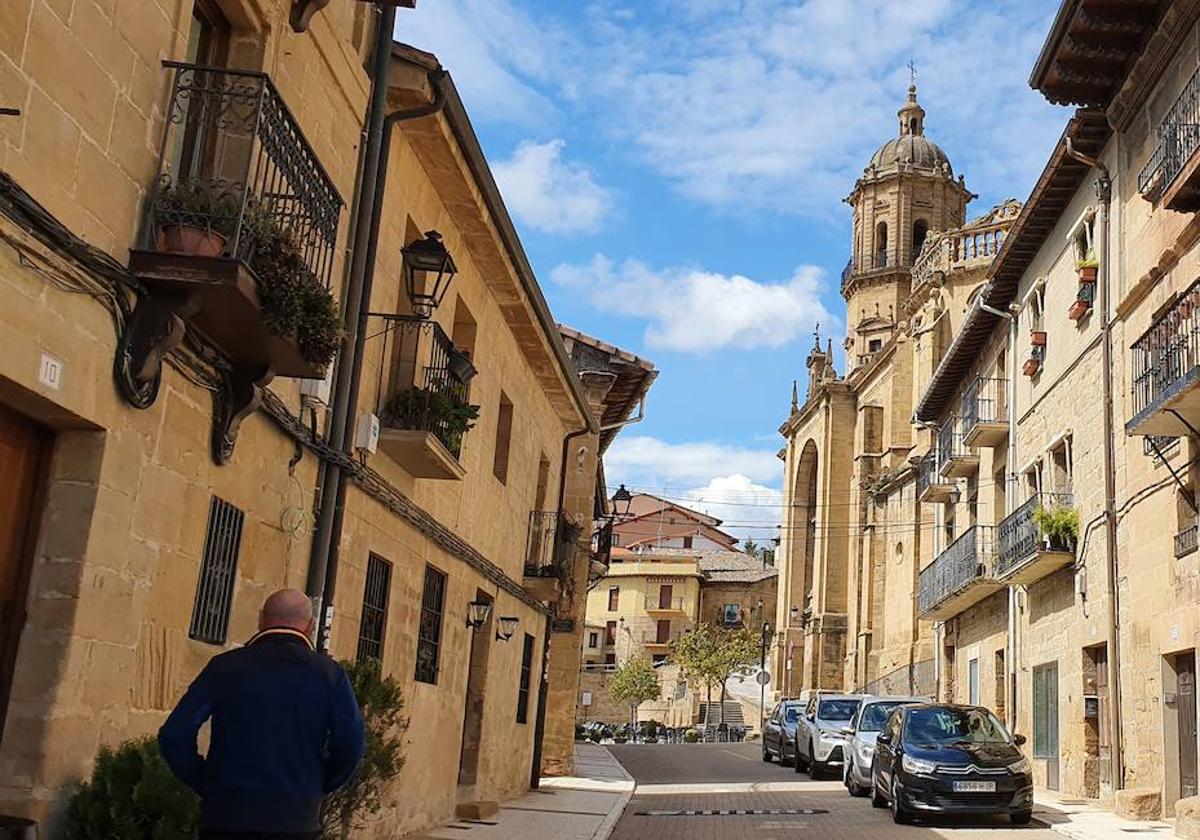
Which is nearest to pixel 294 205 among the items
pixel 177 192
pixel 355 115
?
pixel 177 192

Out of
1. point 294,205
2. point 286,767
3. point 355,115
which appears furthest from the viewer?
point 355,115

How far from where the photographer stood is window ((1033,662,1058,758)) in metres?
21.1

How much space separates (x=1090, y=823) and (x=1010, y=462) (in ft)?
34.9

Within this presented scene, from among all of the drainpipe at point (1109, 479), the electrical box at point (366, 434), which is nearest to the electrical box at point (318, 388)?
the electrical box at point (366, 434)

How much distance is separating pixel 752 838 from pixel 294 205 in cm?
917

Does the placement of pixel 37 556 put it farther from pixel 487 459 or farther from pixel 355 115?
pixel 487 459

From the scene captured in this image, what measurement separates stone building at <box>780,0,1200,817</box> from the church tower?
130 ft

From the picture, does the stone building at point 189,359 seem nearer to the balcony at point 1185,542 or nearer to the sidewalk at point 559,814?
the sidewalk at point 559,814

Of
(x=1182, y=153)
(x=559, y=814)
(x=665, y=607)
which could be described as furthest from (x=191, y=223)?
(x=665, y=607)

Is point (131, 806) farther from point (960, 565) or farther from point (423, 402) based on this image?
point (960, 565)

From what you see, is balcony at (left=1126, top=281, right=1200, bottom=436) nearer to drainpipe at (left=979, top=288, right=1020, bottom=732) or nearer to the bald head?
drainpipe at (left=979, top=288, right=1020, bottom=732)

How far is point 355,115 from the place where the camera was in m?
9.55

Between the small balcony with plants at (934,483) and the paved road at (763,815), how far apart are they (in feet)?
25.9

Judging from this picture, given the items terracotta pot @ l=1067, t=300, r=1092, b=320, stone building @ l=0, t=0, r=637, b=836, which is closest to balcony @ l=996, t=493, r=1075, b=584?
terracotta pot @ l=1067, t=300, r=1092, b=320
